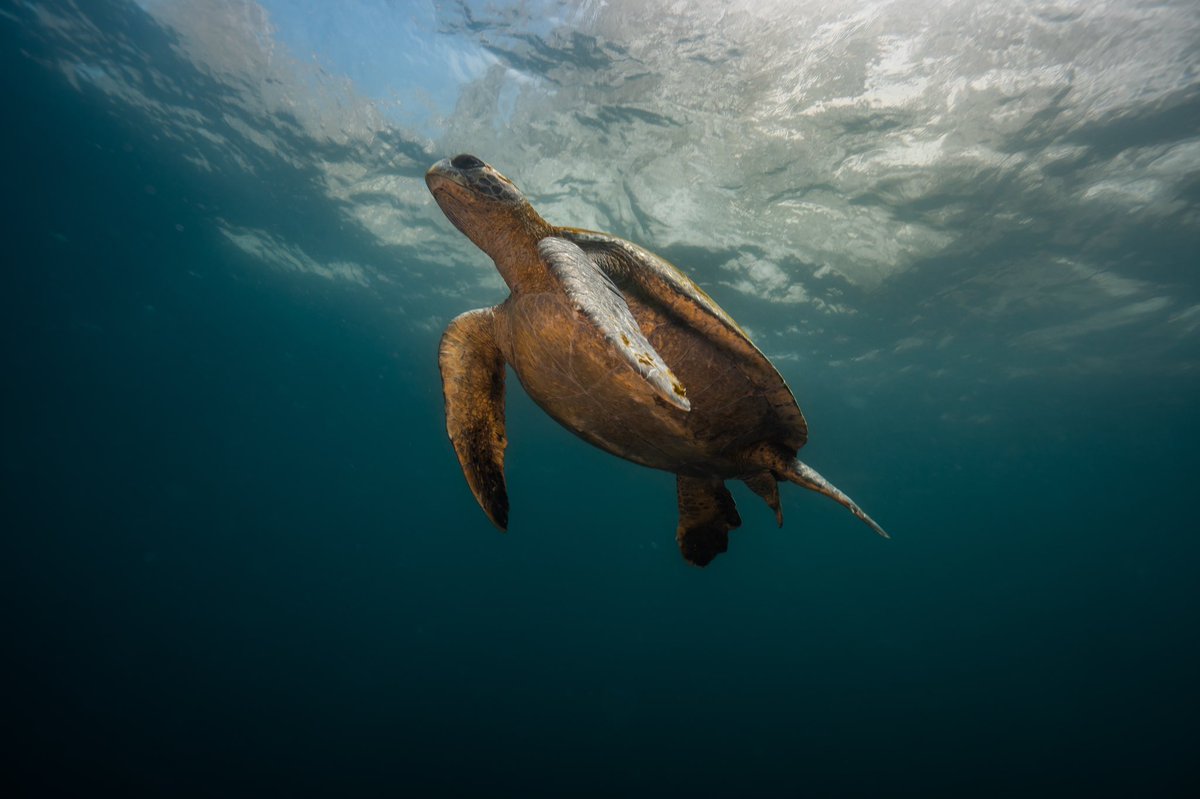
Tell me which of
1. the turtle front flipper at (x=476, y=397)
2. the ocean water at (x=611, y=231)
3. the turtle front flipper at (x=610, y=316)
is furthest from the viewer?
the ocean water at (x=611, y=231)

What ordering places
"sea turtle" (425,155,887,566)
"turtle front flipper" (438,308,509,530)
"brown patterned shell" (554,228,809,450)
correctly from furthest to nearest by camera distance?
"turtle front flipper" (438,308,509,530) → "brown patterned shell" (554,228,809,450) → "sea turtle" (425,155,887,566)

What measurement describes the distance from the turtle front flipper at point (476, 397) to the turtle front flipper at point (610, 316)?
1.12m

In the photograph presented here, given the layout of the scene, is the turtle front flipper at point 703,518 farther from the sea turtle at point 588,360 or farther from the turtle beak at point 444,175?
the turtle beak at point 444,175

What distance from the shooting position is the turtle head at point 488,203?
2.89 metres

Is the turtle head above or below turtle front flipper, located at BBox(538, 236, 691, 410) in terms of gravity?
above

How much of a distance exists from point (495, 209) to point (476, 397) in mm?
1310

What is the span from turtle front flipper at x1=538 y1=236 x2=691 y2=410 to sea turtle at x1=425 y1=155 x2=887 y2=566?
0.03 meters

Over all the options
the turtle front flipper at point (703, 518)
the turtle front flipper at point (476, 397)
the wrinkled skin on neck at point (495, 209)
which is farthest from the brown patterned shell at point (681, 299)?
the turtle front flipper at point (703, 518)

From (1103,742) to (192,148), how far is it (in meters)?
55.0

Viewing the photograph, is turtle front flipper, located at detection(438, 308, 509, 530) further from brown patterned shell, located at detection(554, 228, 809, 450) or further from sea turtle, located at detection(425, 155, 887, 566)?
brown patterned shell, located at detection(554, 228, 809, 450)

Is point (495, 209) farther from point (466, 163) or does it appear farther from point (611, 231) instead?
point (611, 231)

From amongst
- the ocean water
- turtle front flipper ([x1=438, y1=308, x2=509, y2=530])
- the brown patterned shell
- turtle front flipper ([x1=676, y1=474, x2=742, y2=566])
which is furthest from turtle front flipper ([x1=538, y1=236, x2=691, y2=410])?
the ocean water

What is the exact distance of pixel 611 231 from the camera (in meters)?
16.2

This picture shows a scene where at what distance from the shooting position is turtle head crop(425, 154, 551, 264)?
289cm
